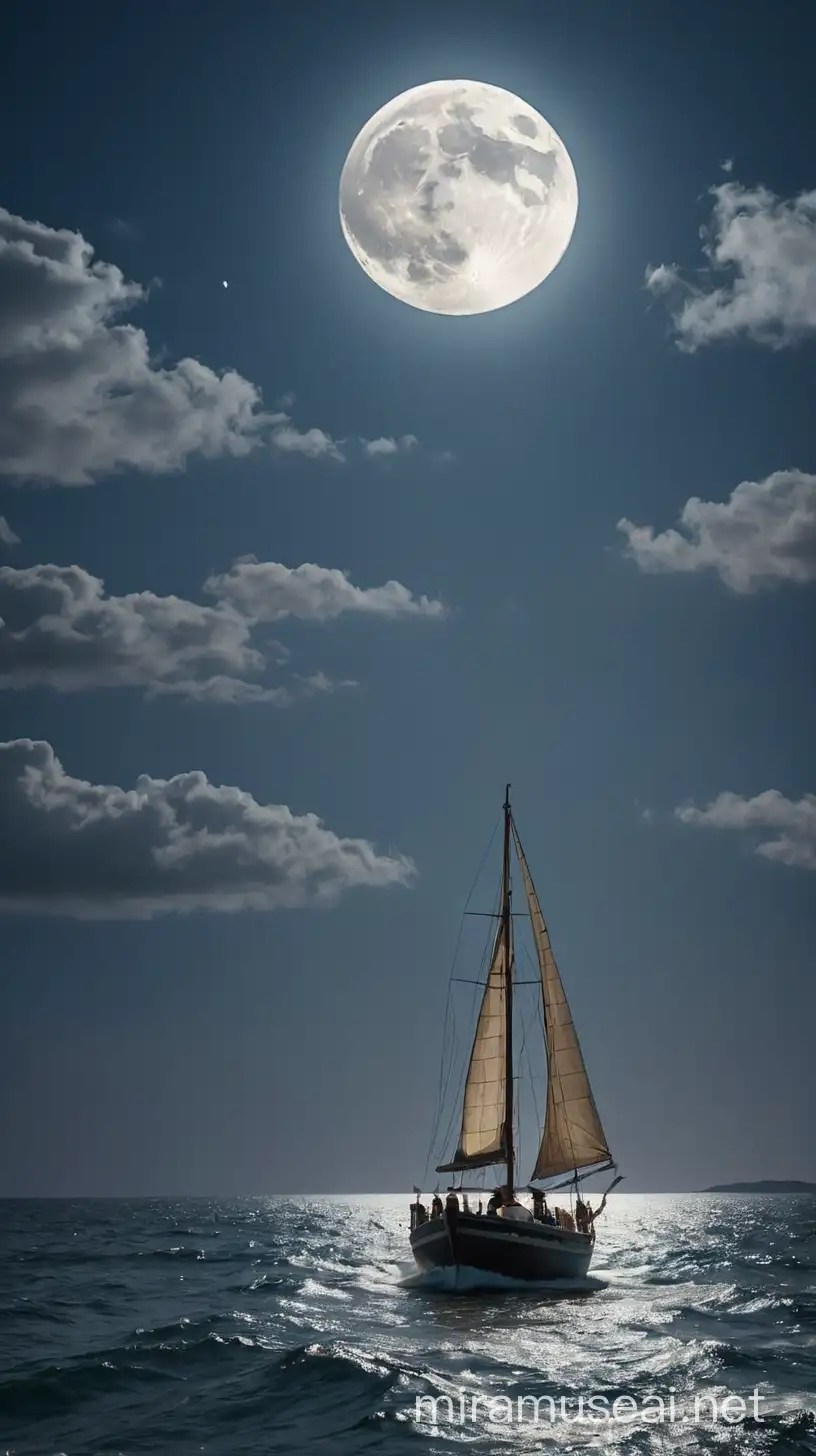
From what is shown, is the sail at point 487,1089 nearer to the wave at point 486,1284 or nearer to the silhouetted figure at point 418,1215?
the silhouetted figure at point 418,1215

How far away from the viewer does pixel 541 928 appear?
53906 mm

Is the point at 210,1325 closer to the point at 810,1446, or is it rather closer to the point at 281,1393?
the point at 281,1393

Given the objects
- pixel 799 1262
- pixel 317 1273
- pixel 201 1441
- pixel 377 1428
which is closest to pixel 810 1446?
pixel 377 1428

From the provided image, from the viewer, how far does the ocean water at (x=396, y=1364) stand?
20.4 m

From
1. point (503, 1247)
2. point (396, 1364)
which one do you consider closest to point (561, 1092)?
point (503, 1247)

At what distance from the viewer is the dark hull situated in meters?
43.5

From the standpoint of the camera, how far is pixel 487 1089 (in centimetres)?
5300

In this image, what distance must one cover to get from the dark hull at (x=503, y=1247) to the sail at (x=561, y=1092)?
4.72 m

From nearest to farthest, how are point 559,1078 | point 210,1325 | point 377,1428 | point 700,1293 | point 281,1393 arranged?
point 377,1428 → point 281,1393 → point 210,1325 → point 700,1293 → point 559,1078

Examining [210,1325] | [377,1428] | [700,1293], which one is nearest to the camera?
Result: [377,1428]

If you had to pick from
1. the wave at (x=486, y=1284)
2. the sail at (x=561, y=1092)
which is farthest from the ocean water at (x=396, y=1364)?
the sail at (x=561, y=1092)

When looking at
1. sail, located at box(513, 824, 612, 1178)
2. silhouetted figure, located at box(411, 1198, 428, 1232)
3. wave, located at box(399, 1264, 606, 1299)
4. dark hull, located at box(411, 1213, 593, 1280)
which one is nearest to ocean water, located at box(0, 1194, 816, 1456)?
wave, located at box(399, 1264, 606, 1299)

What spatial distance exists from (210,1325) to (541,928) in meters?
24.5

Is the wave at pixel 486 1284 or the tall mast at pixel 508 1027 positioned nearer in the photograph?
the wave at pixel 486 1284
